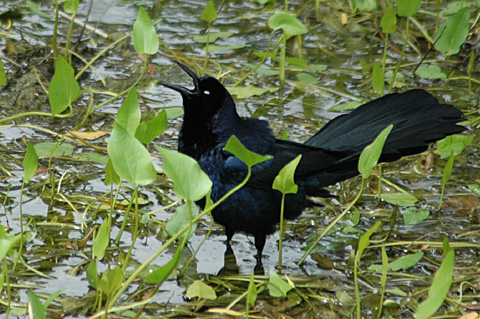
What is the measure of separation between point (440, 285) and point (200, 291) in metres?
1.09

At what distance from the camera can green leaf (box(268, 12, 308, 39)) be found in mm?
4469

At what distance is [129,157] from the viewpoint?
281 cm

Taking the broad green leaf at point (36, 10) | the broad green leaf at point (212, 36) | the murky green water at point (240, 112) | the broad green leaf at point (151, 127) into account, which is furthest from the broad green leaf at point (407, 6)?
the broad green leaf at point (36, 10)

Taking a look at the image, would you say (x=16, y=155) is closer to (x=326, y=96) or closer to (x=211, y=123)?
(x=211, y=123)

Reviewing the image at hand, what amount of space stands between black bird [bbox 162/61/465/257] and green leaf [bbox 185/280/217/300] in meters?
0.50

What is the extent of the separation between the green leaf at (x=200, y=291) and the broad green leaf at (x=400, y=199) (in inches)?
56.6

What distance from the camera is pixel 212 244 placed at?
13.1ft

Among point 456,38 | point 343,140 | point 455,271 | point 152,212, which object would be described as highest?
point 456,38

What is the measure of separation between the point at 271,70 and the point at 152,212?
226 centimetres

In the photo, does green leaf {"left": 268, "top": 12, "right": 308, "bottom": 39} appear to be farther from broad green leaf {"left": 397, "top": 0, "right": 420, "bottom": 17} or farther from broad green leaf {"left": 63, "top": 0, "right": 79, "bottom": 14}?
broad green leaf {"left": 63, "top": 0, "right": 79, "bottom": 14}

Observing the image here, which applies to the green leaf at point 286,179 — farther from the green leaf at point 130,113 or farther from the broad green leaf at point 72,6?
the broad green leaf at point 72,6

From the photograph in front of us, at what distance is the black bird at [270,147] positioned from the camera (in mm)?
3705

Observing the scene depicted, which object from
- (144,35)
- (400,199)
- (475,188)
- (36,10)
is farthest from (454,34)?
(36,10)

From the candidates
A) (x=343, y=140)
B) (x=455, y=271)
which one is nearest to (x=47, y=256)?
(x=343, y=140)
